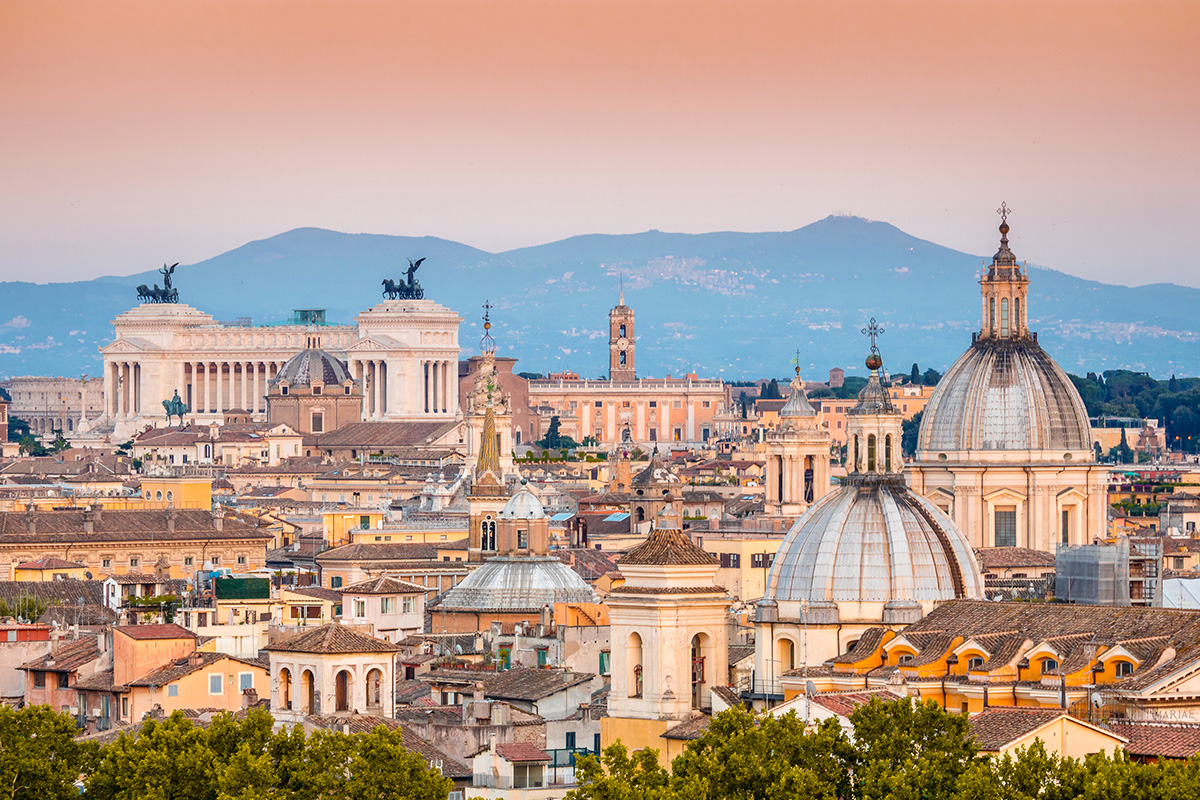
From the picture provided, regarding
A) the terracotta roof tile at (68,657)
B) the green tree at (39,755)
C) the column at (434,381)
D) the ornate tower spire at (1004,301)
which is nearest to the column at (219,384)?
the column at (434,381)

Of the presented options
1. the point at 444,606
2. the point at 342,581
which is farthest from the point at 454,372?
the point at 444,606

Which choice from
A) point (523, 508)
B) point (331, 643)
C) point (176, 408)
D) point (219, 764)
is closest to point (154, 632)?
point (331, 643)

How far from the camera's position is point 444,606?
60938 millimetres

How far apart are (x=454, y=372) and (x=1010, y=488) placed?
10093cm

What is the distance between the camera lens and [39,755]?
37875 millimetres

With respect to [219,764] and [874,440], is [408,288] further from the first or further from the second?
[219,764]

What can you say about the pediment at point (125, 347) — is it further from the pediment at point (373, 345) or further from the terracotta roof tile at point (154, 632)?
the terracotta roof tile at point (154, 632)

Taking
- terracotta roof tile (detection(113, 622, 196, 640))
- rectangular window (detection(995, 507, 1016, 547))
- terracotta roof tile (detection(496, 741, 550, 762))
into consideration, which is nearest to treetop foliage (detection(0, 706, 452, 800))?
terracotta roof tile (detection(496, 741, 550, 762))

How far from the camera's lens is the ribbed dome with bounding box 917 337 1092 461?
67.4 meters

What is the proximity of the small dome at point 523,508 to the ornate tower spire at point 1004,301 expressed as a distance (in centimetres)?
1019

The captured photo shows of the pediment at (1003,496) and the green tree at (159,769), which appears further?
the pediment at (1003,496)

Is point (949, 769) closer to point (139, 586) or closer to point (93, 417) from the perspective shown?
point (139, 586)

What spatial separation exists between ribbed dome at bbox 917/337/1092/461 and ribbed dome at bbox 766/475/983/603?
25.9 m

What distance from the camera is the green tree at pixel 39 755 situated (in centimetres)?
3728
